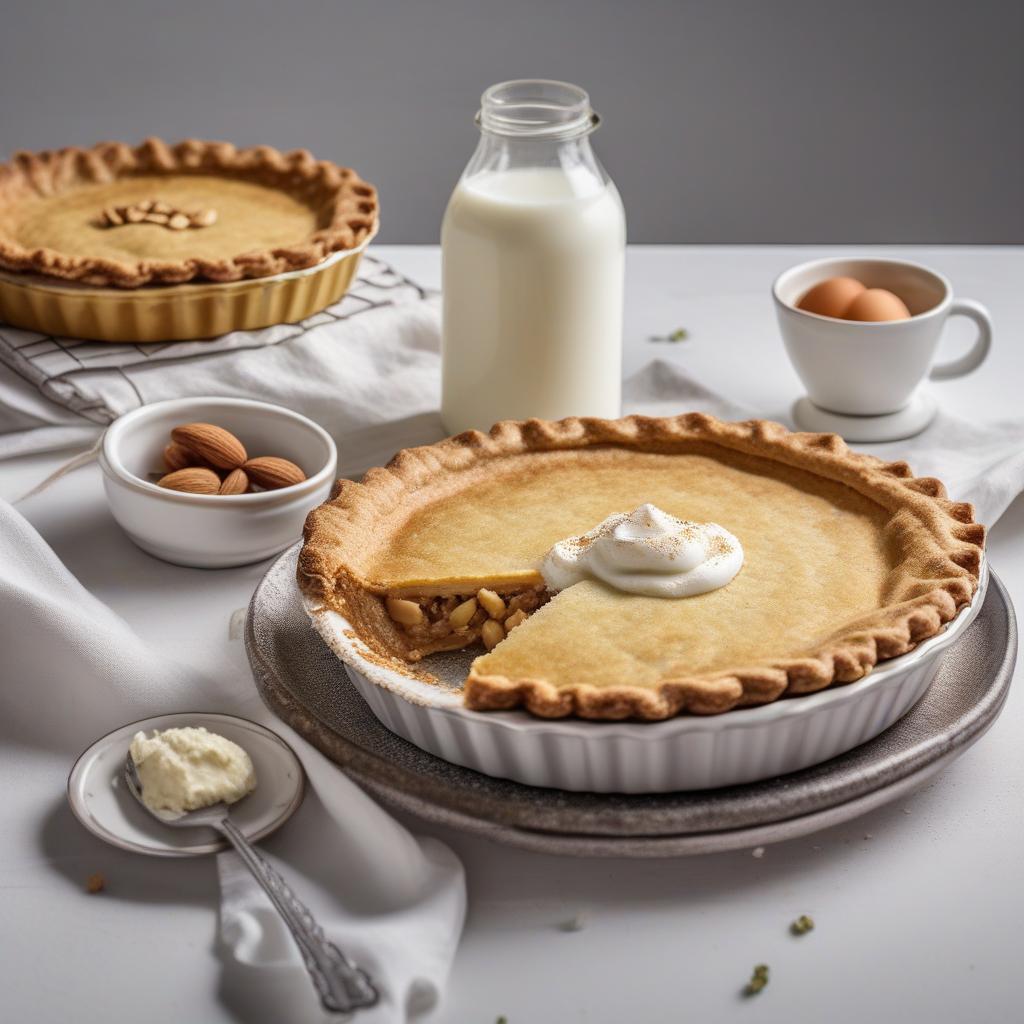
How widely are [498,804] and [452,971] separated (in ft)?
0.62

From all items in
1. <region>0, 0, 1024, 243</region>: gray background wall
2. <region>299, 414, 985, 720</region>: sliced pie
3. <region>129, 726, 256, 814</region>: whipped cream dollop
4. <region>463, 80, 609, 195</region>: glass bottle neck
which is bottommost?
<region>0, 0, 1024, 243</region>: gray background wall

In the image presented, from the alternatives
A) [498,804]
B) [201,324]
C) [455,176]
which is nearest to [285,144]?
[455,176]

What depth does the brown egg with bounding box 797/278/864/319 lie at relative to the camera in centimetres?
264

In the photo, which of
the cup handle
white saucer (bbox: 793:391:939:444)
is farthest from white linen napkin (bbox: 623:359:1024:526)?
the cup handle

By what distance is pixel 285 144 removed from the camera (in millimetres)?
4902

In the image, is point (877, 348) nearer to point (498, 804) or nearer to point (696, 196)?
point (498, 804)

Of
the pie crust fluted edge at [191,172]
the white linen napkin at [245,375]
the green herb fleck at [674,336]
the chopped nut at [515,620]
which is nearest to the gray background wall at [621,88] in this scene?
the pie crust fluted edge at [191,172]

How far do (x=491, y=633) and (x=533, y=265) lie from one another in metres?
0.77

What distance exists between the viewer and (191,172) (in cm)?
332

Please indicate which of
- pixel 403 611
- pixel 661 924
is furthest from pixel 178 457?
pixel 661 924

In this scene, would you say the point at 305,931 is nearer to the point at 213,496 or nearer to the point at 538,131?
the point at 213,496

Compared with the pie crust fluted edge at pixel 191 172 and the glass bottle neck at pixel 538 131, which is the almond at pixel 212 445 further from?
the glass bottle neck at pixel 538 131

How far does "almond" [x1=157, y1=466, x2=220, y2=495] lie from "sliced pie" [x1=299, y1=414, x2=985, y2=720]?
282 millimetres

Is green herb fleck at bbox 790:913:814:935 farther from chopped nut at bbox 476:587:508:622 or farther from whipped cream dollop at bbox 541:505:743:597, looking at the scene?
chopped nut at bbox 476:587:508:622
